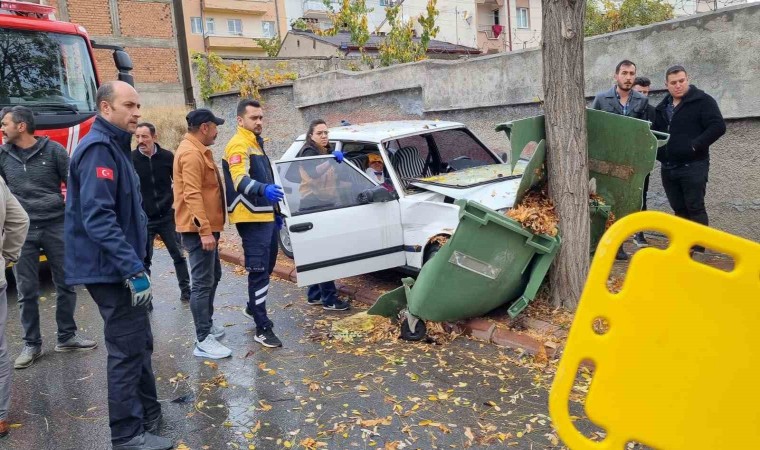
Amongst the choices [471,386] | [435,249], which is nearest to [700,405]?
[471,386]

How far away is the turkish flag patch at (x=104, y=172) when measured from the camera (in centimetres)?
318

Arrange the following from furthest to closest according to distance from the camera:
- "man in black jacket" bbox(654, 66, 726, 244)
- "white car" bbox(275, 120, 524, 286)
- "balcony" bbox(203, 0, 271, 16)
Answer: "balcony" bbox(203, 0, 271, 16) < "man in black jacket" bbox(654, 66, 726, 244) < "white car" bbox(275, 120, 524, 286)

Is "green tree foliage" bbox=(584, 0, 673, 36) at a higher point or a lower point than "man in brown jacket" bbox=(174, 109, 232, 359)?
higher

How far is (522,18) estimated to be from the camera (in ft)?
140

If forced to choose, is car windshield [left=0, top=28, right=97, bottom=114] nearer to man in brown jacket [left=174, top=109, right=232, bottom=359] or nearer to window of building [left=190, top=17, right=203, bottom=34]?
man in brown jacket [left=174, top=109, right=232, bottom=359]

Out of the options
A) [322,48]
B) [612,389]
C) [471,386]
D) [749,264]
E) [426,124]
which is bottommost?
[471,386]

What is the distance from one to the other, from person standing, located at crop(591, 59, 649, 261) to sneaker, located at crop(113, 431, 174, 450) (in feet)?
15.4

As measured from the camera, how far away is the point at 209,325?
4941 millimetres

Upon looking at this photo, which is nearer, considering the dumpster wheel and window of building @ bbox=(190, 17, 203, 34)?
the dumpster wheel

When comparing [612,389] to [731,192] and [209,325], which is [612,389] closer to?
[209,325]

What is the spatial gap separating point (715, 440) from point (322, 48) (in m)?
34.9

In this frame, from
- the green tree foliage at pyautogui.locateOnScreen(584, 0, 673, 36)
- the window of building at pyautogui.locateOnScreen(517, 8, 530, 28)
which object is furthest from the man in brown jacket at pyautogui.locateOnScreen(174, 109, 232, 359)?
the window of building at pyautogui.locateOnScreen(517, 8, 530, 28)

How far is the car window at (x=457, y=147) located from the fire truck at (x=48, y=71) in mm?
4333

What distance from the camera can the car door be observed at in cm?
549
